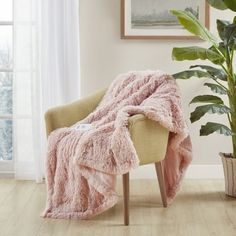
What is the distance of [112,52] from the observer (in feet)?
15.8

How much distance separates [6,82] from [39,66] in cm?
43

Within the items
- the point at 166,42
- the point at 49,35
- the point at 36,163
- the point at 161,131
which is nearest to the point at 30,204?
the point at 36,163

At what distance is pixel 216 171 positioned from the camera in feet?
15.9

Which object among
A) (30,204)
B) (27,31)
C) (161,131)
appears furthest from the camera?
(27,31)

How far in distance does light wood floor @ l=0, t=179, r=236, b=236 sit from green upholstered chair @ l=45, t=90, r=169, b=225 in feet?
0.46

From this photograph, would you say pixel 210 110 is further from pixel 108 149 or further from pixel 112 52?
pixel 112 52

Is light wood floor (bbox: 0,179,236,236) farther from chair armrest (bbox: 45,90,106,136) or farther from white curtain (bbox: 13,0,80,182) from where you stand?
chair armrest (bbox: 45,90,106,136)

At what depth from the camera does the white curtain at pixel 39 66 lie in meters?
4.62

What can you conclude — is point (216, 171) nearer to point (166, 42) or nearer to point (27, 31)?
point (166, 42)

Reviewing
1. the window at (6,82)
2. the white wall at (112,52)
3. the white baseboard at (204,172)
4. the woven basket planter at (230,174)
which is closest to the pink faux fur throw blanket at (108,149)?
the woven basket planter at (230,174)

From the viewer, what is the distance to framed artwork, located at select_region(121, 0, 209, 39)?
185 inches

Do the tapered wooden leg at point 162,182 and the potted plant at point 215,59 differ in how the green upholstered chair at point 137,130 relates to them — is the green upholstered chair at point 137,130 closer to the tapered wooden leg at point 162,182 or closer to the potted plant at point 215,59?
the tapered wooden leg at point 162,182

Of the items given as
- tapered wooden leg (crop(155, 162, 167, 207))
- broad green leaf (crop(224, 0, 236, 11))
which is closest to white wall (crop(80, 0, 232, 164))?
broad green leaf (crop(224, 0, 236, 11))

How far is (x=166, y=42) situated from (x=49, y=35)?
0.88 metres
